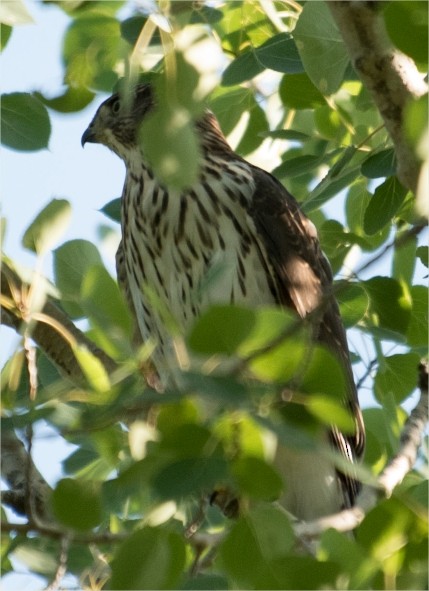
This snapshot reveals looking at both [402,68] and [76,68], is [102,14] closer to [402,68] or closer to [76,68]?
[76,68]

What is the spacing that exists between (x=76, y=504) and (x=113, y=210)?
2564 mm

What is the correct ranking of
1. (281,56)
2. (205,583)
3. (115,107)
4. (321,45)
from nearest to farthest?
(205,583) → (321,45) → (281,56) → (115,107)

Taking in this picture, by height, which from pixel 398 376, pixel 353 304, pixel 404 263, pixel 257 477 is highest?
pixel 257 477

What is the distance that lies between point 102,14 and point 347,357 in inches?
68.9

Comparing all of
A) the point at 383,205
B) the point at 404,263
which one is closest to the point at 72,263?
the point at 383,205

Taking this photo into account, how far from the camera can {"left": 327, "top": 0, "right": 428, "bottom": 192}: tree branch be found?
2096mm

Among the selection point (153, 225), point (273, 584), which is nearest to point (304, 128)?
point (153, 225)

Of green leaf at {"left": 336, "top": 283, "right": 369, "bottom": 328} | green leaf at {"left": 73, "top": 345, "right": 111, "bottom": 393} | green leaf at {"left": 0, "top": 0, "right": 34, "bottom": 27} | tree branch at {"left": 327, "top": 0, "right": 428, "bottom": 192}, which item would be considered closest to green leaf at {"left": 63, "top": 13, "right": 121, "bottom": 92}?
green leaf at {"left": 0, "top": 0, "right": 34, "bottom": 27}

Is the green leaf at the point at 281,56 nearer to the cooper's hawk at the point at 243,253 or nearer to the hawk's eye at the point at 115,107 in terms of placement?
the cooper's hawk at the point at 243,253

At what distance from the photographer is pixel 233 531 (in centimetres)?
174

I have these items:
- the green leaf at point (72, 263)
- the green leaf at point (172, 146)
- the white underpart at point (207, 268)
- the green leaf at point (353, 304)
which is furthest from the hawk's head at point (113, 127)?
the green leaf at point (172, 146)

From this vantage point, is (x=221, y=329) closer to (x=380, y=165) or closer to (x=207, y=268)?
(x=380, y=165)

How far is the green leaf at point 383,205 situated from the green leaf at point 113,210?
1.44 metres

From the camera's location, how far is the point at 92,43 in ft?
7.88
